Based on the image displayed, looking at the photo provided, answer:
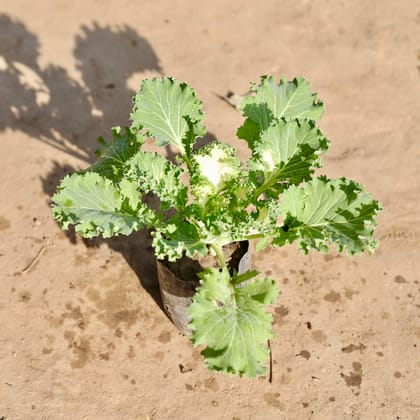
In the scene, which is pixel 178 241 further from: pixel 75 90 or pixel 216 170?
pixel 75 90

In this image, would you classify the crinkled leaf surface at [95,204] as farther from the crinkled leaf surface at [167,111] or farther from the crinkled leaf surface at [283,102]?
the crinkled leaf surface at [283,102]

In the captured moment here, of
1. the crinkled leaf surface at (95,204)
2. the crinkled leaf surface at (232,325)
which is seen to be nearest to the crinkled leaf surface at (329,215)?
the crinkled leaf surface at (232,325)

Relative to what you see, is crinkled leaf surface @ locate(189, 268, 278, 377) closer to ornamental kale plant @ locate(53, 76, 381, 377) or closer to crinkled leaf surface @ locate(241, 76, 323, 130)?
ornamental kale plant @ locate(53, 76, 381, 377)

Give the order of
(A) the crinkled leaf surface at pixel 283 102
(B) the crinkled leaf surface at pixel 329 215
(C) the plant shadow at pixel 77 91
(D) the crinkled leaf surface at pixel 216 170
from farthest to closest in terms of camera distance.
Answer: (C) the plant shadow at pixel 77 91 < (A) the crinkled leaf surface at pixel 283 102 < (D) the crinkled leaf surface at pixel 216 170 < (B) the crinkled leaf surface at pixel 329 215

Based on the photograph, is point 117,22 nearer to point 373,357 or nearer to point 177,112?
point 177,112

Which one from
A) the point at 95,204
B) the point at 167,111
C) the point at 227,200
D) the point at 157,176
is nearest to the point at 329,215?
the point at 227,200

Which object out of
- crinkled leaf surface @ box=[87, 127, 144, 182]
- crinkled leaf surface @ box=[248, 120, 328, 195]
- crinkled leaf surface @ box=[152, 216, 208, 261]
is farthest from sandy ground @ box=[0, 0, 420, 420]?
crinkled leaf surface @ box=[248, 120, 328, 195]
